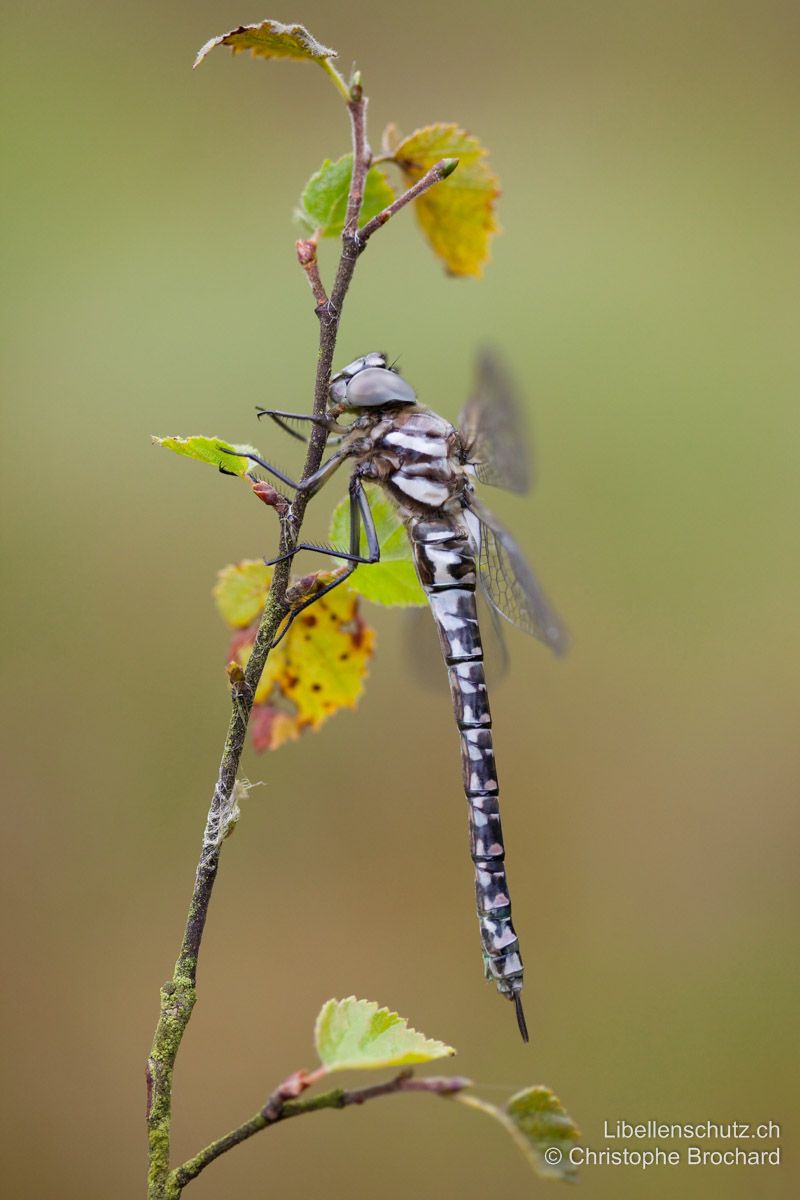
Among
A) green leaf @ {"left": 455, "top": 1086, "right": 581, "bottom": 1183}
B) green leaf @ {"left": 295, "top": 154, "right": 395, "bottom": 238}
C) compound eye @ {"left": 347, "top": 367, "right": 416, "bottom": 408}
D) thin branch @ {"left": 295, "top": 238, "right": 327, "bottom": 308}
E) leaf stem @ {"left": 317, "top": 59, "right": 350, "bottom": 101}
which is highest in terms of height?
leaf stem @ {"left": 317, "top": 59, "right": 350, "bottom": 101}

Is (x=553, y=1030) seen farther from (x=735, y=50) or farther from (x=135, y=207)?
(x=735, y=50)

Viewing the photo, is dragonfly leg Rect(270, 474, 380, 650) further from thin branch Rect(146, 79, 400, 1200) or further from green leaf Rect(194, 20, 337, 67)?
green leaf Rect(194, 20, 337, 67)

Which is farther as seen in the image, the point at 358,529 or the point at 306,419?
the point at 358,529

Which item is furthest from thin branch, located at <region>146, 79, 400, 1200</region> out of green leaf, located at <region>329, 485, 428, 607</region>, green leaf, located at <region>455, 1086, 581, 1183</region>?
green leaf, located at <region>329, 485, 428, 607</region>

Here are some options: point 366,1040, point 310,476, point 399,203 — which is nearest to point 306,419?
point 310,476

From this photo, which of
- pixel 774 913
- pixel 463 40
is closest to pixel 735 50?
pixel 463 40

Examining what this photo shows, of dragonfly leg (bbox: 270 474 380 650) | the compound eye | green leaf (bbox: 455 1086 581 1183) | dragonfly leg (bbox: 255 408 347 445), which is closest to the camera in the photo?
green leaf (bbox: 455 1086 581 1183)

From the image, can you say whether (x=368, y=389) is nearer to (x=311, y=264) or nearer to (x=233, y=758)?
(x=311, y=264)
